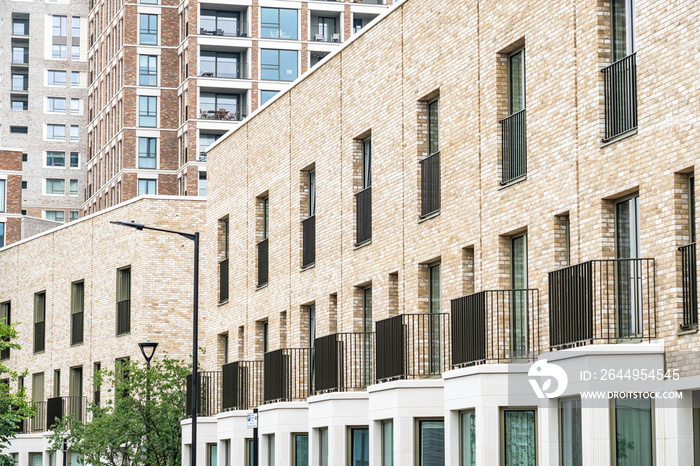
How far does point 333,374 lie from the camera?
3288 cm

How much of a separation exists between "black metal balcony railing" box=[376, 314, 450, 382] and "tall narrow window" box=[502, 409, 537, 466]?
3.35 meters

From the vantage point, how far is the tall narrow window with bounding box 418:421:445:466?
28.1 m

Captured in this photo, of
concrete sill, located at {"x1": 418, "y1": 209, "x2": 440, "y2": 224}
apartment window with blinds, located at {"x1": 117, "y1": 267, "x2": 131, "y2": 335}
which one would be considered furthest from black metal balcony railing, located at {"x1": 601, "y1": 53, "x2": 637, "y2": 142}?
apartment window with blinds, located at {"x1": 117, "y1": 267, "x2": 131, "y2": 335}

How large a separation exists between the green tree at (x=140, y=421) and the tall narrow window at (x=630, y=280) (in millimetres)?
23301

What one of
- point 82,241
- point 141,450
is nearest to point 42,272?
point 82,241

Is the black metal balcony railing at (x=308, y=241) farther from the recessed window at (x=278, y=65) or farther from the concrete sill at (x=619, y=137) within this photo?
the recessed window at (x=278, y=65)

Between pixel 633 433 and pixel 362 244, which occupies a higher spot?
pixel 362 244

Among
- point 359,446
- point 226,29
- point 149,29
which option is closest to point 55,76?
point 149,29

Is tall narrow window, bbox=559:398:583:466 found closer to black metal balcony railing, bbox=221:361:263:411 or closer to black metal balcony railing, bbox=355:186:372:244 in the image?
black metal balcony railing, bbox=355:186:372:244

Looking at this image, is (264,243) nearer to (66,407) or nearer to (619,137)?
(619,137)

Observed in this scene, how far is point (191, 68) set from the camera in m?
103

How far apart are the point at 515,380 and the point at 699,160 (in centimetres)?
577

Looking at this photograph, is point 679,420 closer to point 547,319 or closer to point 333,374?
point 547,319

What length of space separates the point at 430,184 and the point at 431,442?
16.5 ft
